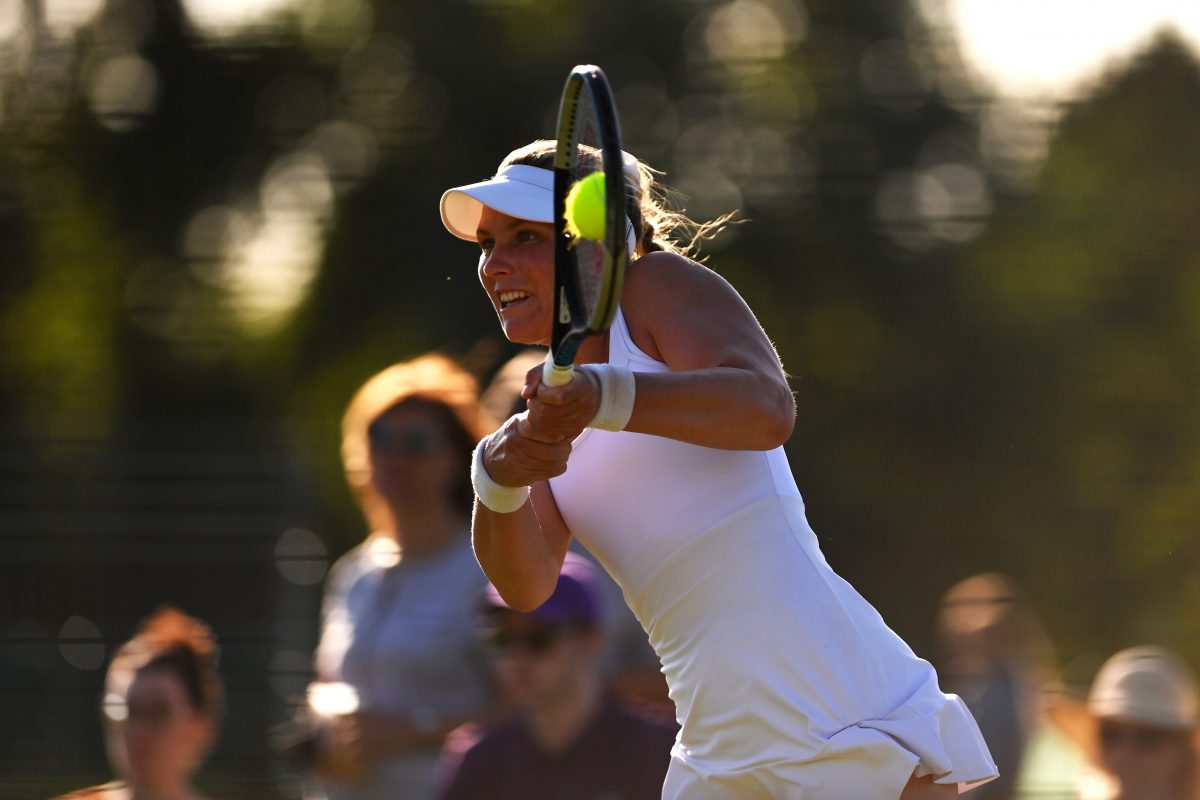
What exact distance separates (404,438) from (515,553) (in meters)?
1.51

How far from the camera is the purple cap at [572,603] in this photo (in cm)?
342

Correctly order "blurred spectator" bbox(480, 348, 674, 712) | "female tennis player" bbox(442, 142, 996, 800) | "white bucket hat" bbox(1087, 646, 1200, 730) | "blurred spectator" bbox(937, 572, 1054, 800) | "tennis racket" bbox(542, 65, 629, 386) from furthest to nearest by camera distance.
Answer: "blurred spectator" bbox(937, 572, 1054, 800)
"white bucket hat" bbox(1087, 646, 1200, 730)
"blurred spectator" bbox(480, 348, 674, 712)
"female tennis player" bbox(442, 142, 996, 800)
"tennis racket" bbox(542, 65, 629, 386)

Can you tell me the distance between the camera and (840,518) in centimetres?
467

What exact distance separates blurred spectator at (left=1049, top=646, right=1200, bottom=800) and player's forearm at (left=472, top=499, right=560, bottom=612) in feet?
6.21

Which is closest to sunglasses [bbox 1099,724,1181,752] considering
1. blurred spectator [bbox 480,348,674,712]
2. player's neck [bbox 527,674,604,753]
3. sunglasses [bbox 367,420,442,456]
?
blurred spectator [bbox 480,348,674,712]

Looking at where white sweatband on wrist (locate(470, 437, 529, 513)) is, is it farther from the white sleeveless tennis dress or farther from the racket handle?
the racket handle

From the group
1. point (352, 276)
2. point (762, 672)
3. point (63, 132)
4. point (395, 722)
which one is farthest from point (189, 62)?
point (762, 672)

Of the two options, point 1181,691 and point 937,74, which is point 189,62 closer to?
point 937,74

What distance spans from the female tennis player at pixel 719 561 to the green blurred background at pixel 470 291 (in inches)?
92.0

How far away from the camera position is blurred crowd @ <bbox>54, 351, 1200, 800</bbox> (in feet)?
11.3

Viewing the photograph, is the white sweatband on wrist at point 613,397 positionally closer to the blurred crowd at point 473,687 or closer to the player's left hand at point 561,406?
the player's left hand at point 561,406

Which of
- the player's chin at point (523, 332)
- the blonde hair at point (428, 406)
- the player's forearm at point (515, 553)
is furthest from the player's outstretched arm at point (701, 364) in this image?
the blonde hair at point (428, 406)

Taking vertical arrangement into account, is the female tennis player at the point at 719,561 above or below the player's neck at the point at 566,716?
above

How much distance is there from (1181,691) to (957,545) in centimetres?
83
